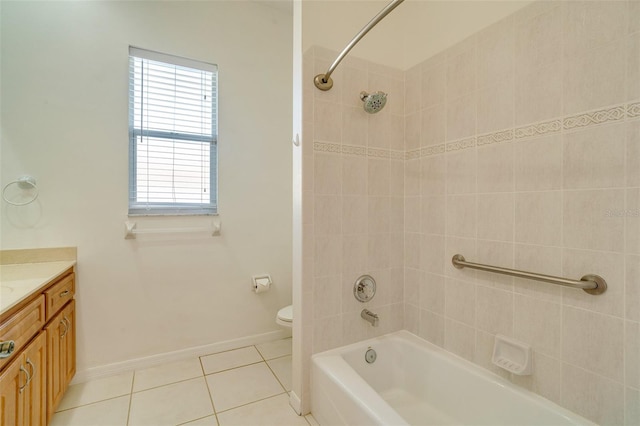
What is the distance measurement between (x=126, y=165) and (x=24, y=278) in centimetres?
88

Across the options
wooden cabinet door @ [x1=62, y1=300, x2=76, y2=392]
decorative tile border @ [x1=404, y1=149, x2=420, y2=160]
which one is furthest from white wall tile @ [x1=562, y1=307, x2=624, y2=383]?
wooden cabinet door @ [x1=62, y1=300, x2=76, y2=392]

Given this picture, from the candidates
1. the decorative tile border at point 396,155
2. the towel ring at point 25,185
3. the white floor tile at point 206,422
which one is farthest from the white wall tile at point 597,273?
the towel ring at point 25,185

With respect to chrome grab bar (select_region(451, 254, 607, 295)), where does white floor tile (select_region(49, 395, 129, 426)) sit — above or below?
below

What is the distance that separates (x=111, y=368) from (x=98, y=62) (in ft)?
6.86

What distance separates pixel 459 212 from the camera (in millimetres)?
1487

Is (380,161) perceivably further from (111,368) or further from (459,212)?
(111,368)

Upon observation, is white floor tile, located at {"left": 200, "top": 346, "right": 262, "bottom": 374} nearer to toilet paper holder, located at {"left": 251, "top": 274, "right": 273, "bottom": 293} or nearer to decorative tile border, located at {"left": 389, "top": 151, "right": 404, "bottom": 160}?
toilet paper holder, located at {"left": 251, "top": 274, "right": 273, "bottom": 293}

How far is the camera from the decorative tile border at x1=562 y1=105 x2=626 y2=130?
969 millimetres

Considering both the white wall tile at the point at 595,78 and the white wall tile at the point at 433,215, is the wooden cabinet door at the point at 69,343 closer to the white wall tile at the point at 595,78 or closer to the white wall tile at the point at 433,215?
the white wall tile at the point at 433,215

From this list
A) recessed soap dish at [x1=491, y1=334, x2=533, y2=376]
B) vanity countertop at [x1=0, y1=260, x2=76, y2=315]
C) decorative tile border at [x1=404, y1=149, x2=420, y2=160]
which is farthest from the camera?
decorative tile border at [x1=404, y1=149, x2=420, y2=160]

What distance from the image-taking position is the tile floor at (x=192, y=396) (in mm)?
1514

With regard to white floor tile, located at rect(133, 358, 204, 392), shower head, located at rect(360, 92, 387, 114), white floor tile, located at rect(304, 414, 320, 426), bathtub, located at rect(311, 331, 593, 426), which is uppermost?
shower head, located at rect(360, 92, 387, 114)

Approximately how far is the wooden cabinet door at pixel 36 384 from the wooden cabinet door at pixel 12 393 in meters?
0.04

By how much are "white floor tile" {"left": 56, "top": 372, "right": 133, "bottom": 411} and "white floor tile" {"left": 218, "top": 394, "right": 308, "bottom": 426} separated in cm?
74
